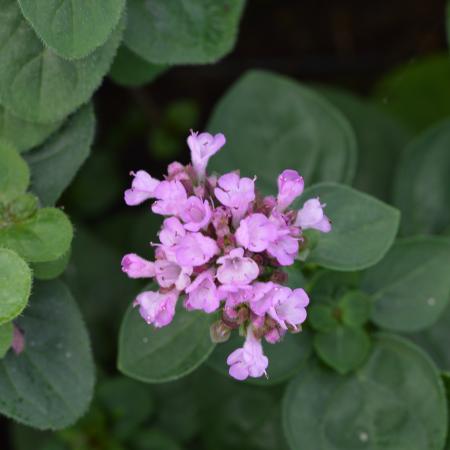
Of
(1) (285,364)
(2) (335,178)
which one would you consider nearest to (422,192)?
(2) (335,178)

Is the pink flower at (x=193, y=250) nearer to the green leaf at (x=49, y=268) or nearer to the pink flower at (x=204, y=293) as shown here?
the pink flower at (x=204, y=293)

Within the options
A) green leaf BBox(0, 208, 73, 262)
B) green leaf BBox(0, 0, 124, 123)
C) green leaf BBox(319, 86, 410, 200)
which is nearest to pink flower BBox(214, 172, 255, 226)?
green leaf BBox(0, 208, 73, 262)

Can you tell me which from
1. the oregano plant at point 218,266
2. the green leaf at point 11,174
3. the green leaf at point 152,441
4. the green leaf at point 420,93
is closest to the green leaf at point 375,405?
the oregano plant at point 218,266

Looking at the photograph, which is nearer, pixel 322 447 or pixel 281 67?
pixel 322 447

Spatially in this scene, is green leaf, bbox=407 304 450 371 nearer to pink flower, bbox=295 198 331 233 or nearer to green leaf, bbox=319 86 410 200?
green leaf, bbox=319 86 410 200

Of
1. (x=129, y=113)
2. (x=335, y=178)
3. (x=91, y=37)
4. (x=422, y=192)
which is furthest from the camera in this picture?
(x=129, y=113)

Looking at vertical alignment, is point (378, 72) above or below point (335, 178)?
below

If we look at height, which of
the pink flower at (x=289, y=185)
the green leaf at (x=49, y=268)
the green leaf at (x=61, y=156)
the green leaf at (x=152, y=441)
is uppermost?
the pink flower at (x=289, y=185)

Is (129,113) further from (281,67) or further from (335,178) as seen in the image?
(335,178)
